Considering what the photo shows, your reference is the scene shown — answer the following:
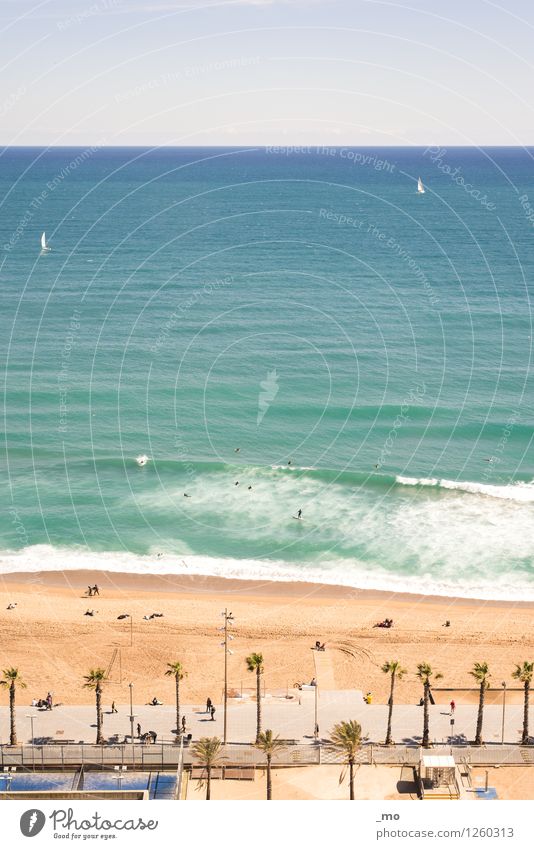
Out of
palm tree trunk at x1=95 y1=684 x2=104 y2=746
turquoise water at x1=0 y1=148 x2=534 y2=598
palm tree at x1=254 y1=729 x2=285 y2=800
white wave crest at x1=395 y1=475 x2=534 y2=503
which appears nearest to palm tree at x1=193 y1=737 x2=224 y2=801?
palm tree at x1=254 y1=729 x2=285 y2=800

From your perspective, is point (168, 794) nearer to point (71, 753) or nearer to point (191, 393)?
point (71, 753)

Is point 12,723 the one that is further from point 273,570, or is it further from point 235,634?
point 273,570

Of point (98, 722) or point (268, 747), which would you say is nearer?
point (268, 747)

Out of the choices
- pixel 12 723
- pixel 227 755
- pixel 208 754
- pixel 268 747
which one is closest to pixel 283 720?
pixel 227 755

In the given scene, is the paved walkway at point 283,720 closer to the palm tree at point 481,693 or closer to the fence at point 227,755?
the palm tree at point 481,693

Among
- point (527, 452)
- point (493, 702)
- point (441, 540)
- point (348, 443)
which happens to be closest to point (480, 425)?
point (527, 452)
